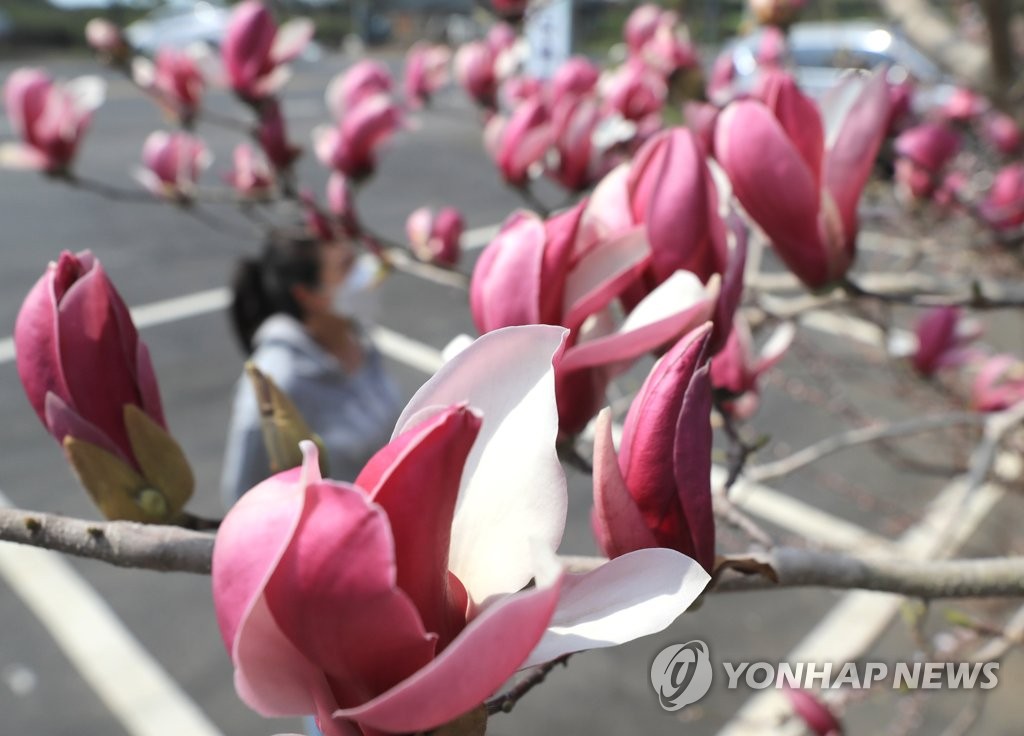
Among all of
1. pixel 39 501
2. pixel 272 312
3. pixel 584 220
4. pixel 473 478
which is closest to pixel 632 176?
pixel 584 220

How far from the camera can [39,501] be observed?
2578 millimetres

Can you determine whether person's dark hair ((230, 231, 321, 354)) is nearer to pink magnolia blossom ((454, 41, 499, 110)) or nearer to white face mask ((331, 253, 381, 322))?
white face mask ((331, 253, 381, 322))

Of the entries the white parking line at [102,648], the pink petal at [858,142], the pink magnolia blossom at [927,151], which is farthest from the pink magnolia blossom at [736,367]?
the white parking line at [102,648]

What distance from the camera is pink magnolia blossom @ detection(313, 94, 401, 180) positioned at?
1157 millimetres

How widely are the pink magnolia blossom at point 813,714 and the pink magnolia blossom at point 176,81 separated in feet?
3.72

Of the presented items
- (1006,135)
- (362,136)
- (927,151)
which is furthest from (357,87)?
(1006,135)

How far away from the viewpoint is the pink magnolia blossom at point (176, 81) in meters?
Answer: 1.32

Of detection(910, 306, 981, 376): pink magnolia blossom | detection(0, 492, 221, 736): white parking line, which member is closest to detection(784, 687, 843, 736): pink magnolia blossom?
detection(910, 306, 981, 376): pink magnolia blossom

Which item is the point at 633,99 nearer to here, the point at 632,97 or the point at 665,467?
the point at 632,97

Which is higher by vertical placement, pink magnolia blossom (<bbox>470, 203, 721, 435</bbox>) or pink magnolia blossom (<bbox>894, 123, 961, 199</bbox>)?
pink magnolia blossom (<bbox>470, 203, 721, 435</bbox>)

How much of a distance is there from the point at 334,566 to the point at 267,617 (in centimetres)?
3

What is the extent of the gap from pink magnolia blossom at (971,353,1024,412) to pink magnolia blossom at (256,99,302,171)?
938 mm

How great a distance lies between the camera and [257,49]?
3.58ft

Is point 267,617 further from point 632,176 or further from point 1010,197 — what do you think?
point 1010,197
